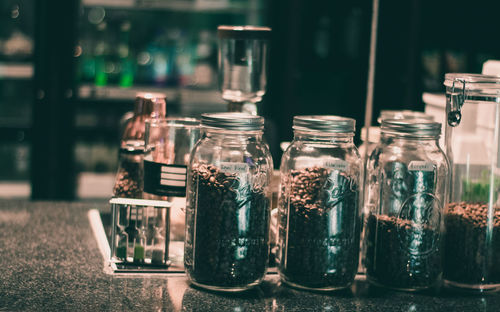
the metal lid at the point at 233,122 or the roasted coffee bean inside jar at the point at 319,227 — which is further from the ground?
the metal lid at the point at 233,122

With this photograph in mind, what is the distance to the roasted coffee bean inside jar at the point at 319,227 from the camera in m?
0.90

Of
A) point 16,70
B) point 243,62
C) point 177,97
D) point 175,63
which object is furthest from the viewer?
point 175,63

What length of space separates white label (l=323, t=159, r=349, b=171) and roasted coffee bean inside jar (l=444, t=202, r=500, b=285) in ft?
0.57

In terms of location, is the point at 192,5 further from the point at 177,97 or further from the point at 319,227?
the point at 319,227

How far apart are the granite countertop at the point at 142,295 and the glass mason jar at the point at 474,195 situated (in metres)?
0.03

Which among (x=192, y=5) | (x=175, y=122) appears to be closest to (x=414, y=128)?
(x=175, y=122)

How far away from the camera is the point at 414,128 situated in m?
0.93

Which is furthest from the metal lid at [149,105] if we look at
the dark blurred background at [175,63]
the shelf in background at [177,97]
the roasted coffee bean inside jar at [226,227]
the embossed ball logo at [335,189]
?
the shelf in background at [177,97]

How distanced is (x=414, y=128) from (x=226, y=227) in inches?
11.4

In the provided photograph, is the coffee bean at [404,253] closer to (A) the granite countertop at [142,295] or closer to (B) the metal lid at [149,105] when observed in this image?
(A) the granite countertop at [142,295]

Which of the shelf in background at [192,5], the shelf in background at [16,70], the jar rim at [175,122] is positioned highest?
the shelf in background at [192,5]

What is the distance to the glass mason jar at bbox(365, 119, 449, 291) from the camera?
93 centimetres

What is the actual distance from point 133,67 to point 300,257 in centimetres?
245

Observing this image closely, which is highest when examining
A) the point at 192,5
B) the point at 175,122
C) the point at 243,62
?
the point at 192,5
